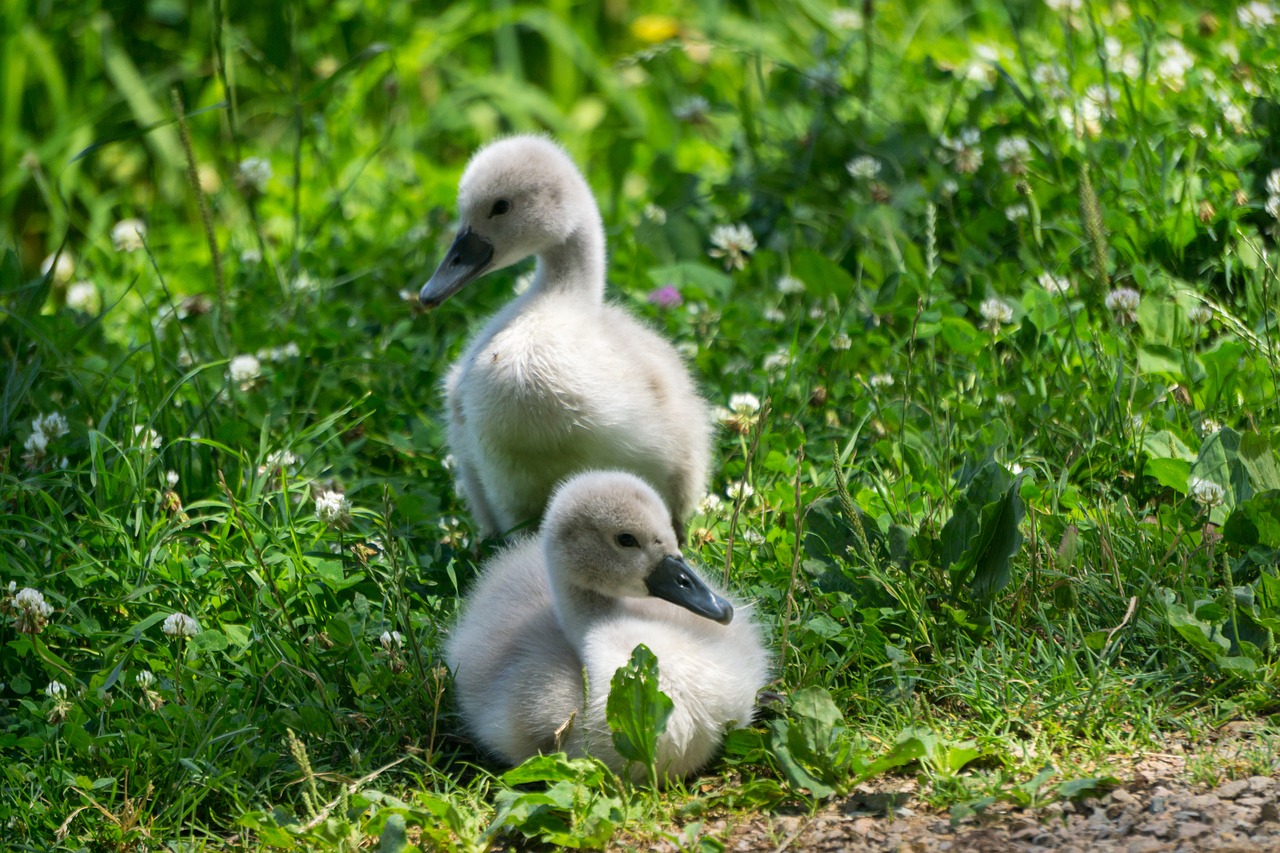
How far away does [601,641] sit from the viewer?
298 centimetres

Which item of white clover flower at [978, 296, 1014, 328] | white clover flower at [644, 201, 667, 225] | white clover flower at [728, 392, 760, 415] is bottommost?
white clover flower at [644, 201, 667, 225]

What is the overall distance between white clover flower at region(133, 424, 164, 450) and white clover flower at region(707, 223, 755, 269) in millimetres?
2143

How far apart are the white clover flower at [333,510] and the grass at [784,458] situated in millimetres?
12

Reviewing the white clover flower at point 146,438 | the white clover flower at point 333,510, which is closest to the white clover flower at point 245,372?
the white clover flower at point 146,438

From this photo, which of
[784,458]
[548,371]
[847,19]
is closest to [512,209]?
[548,371]

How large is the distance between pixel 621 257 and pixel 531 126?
2.54 m

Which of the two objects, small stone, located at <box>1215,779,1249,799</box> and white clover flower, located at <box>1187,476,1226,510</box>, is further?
white clover flower, located at <box>1187,476,1226,510</box>

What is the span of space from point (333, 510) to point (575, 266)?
0.95m

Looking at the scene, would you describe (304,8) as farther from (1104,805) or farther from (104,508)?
(1104,805)

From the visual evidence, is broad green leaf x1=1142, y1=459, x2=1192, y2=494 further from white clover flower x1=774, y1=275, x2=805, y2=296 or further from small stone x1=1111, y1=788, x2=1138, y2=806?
white clover flower x1=774, y1=275, x2=805, y2=296

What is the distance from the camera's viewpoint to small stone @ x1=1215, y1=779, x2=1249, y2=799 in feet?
8.59

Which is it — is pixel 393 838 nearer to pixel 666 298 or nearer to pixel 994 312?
pixel 994 312

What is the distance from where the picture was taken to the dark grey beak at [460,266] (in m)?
4.05

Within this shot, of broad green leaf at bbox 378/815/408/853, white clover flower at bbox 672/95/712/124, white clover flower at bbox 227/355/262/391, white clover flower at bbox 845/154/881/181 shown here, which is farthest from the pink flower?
broad green leaf at bbox 378/815/408/853
